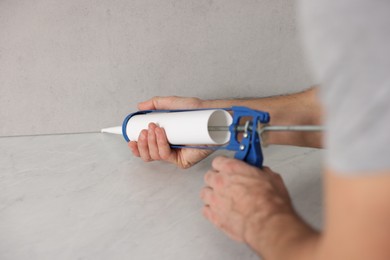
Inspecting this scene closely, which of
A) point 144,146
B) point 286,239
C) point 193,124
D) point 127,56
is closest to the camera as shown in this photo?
point 286,239

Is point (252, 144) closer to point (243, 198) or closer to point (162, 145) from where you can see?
point (243, 198)

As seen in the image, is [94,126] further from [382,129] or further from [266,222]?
[382,129]

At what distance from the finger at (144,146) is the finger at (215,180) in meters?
0.26

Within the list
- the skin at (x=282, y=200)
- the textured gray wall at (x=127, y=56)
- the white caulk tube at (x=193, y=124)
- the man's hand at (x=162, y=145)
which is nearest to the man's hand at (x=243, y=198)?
the skin at (x=282, y=200)

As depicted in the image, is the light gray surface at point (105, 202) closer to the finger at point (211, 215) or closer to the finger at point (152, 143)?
the finger at point (152, 143)

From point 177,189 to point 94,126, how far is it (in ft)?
0.90

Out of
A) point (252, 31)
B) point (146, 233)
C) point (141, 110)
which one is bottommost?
point (146, 233)

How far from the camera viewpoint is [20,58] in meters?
1.15

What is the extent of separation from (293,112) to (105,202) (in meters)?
0.50

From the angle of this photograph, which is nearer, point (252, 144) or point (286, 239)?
point (286, 239)

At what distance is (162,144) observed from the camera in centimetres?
101

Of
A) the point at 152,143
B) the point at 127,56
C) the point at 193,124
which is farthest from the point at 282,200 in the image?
the point at 127,56

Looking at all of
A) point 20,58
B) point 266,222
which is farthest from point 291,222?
point 20,58

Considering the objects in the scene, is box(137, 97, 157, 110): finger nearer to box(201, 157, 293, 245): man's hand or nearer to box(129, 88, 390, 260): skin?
box(129, 88, 390, 260): skin
